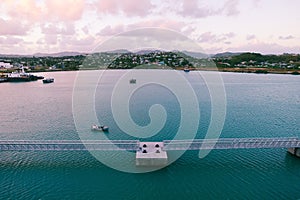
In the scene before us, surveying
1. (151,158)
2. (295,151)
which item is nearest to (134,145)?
(151,158)

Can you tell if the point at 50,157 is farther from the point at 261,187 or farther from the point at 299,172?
the point at 299,172

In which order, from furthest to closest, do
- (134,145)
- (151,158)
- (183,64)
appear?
1. (183,64)
2. (134,145)
3. (151,158)

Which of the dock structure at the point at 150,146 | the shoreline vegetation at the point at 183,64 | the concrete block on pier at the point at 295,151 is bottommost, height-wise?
the concrete block on pier at the point at 295,151

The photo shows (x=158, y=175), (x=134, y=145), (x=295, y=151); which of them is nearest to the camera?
(x=158, y=175)

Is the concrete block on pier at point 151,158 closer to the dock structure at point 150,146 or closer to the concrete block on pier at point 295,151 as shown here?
the dock structure at point 150,146

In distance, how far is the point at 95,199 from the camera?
1520 centimetres

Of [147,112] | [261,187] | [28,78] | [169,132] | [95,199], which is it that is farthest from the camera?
[28,78]

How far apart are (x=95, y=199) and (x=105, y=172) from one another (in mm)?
3236

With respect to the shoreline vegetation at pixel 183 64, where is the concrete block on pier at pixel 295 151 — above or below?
below

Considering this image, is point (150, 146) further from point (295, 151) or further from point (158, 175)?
point (295, 151)

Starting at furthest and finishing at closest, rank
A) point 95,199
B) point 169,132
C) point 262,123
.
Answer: point 262,123 < point 169,132 < point 95,199

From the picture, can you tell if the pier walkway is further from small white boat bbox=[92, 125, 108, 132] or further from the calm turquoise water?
small white boat bbox=[92, 125, 108, 132]

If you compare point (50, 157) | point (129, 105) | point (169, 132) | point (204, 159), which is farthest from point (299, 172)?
point (129, 105)

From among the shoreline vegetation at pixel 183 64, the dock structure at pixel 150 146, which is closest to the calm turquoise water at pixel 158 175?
the dock structure at pixel 150 146
